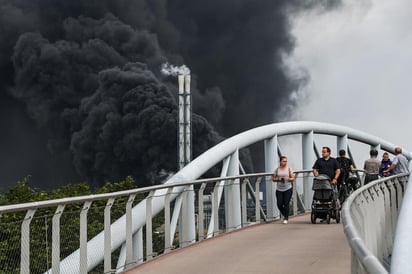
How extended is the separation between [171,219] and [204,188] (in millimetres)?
1987

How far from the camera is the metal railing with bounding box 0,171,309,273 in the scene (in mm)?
8008

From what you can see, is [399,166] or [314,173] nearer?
[314,173]

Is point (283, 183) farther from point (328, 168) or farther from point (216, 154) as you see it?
point (216, 154)

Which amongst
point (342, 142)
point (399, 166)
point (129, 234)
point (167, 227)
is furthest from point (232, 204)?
point (342, 142)

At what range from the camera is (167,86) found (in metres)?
108

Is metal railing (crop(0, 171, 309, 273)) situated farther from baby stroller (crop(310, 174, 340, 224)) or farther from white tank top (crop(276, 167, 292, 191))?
baby stroller (crop(310, 174, 340, 224))

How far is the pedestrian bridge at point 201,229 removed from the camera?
7.72 metres

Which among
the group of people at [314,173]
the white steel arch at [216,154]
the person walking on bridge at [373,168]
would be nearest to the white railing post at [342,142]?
the white steel arch at [216,154]

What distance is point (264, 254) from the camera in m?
12.8

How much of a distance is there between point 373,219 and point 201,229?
5458mm

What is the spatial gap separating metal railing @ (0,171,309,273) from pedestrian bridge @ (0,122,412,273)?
0.04 ft

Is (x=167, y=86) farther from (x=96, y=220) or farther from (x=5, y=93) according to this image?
(x=96, y=220)

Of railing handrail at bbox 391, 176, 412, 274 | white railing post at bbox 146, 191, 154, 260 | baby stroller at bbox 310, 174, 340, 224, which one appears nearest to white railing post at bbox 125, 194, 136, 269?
white railing post at bbox 146, 191, 154, 260

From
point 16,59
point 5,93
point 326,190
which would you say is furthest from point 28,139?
point 326,190
